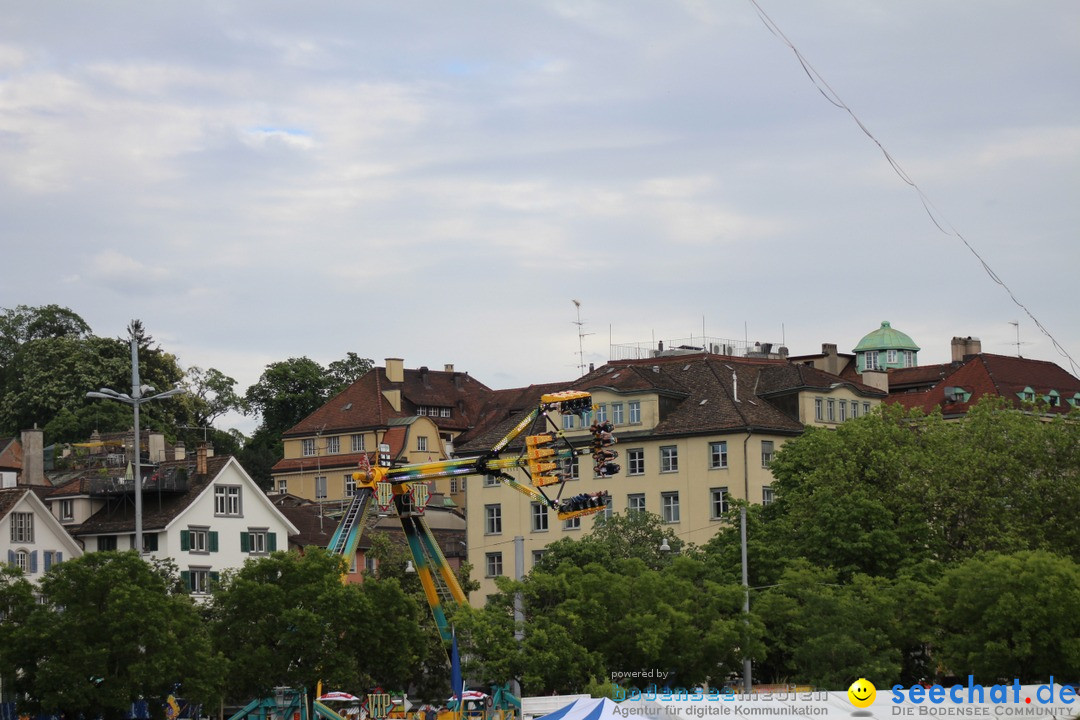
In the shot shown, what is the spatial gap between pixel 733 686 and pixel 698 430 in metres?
39.2

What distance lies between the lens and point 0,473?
106 m

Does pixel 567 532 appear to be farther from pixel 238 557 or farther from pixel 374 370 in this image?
pixel 374 370

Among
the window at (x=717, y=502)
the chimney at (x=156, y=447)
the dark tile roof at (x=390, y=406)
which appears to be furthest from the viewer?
the dark tile roof at (x=390, y=406)

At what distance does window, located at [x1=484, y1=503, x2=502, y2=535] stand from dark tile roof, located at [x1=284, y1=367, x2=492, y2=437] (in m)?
29.7

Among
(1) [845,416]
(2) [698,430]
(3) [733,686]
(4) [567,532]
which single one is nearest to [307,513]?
(4) [567,532]

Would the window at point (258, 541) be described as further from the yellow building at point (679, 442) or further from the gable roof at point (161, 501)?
the yellow building at point (679, 442)

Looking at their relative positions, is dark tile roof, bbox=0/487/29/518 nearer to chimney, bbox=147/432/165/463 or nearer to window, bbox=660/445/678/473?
chimney, bbox=147/432/165/463

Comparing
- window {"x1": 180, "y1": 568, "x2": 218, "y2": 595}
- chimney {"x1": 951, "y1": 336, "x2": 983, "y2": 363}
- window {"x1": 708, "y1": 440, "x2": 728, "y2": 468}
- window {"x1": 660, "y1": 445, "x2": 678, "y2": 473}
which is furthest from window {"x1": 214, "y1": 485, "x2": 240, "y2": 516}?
chimney {"x1": 951, "y1": 336, "x2": 983, "y2": 363}

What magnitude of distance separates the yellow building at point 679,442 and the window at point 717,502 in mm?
57

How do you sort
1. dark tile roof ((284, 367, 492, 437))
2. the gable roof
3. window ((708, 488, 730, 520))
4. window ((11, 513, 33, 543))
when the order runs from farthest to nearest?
dark tile roof ((284, 367, 492, 437)) < window ((708, 488, 730, 520)) < the gable roof < window ((11, 513, 33, 543))

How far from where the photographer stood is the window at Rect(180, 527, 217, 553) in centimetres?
9306

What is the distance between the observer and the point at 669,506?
348ft

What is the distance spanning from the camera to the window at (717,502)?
104 metres

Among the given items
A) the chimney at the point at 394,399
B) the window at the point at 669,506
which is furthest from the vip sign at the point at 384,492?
the chimney at the point at 394,399
